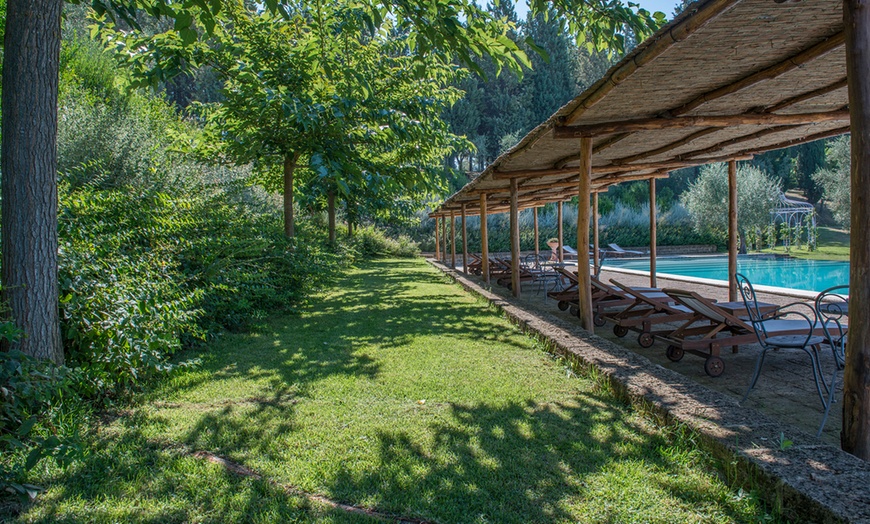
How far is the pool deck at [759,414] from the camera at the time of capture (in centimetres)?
226

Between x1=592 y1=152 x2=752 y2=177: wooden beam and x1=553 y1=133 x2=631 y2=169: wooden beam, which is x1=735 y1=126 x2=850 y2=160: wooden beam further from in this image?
x1=553 y1=133 x2=631 y2=169: wooden beam

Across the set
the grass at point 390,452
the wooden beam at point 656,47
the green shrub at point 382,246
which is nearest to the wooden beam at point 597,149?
the wooden beam at point 656,47

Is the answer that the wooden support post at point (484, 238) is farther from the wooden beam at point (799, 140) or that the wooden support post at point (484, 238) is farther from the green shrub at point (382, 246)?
the green shrub at point (382, 246)

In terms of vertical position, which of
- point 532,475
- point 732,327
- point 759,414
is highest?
point 732,327

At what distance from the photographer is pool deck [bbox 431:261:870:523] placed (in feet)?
7.41

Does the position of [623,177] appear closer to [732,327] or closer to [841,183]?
[732,327]

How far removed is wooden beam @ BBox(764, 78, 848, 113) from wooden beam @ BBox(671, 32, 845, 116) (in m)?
→ 0.83

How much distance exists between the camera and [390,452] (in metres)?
3.10

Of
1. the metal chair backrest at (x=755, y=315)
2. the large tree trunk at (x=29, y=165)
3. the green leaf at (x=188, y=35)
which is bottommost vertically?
the metal chair backrest at (x=755, y=315)

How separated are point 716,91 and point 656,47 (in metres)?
1.86

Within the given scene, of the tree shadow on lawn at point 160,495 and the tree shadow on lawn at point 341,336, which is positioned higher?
the tree shadow on lawn at point 341,336

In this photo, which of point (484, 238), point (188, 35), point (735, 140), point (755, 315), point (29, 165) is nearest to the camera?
point (29, 165)

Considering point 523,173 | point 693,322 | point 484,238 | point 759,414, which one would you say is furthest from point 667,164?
point 759,414

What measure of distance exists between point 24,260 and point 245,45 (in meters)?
6.84
